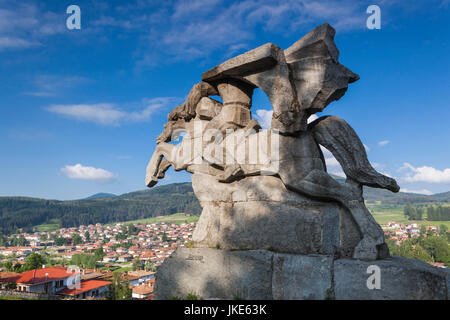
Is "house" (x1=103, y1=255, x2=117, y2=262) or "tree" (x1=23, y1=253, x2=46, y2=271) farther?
"house" (x1=103, y1=255, x2=117, y2=262)

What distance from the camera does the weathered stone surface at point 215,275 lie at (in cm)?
414

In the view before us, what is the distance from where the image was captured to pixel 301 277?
13.0 feet

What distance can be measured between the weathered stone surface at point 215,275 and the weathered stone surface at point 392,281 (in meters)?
0.90

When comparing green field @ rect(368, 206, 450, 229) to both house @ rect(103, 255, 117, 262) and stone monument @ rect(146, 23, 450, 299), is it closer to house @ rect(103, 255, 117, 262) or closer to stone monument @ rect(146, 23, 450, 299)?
house @ rect(103, 255, 117, 262)

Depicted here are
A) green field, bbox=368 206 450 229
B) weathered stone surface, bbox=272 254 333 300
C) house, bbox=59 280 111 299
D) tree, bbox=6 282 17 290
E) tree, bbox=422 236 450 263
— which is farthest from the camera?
green field, bbox=368 206 450 229

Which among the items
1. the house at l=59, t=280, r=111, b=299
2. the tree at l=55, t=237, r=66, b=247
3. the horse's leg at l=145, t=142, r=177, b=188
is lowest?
the tree at l=55, t=237, r=66, b=247

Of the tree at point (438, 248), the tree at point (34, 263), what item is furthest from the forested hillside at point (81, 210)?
the tree at point (438, 248)

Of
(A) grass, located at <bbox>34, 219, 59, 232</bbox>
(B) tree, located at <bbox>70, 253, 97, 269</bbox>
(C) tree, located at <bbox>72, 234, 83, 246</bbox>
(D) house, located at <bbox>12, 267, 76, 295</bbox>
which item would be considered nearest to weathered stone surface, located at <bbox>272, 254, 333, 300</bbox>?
(D) house, located at <bbox>12, 267, 76, 295</bbox>

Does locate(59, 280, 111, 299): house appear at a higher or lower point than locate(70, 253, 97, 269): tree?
higher

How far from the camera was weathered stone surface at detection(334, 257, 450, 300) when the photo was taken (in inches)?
136

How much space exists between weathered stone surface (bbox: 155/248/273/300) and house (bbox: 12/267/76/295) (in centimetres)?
2968

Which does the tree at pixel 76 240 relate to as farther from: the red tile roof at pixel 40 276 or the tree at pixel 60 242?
the red tile roof at pixel 40 276

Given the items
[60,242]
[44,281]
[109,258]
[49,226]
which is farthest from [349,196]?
[49,226]

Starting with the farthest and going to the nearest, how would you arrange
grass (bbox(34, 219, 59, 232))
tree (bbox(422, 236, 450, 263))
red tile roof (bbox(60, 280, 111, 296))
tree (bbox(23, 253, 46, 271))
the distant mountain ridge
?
the distant mountain ridge
grass (bbox(34, 219, 59, 232))
tree (bbox(23, 253, 46, 271))
tree (bbox(422, 236, 450, 263))
red tile roof (bbox(60, 280, 111, 296))
